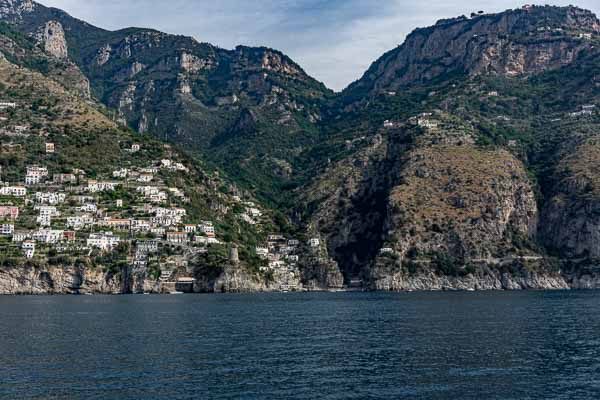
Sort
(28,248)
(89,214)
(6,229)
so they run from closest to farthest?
(28,248)
(6,229)
(89,214)

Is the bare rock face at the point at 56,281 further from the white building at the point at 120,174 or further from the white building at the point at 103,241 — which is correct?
the white building at the point at 120,174

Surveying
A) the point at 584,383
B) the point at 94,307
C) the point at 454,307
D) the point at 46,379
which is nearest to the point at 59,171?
the point at 94,307

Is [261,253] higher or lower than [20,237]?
lower

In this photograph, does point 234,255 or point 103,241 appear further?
point 234,255

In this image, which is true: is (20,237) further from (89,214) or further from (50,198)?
(50,198)

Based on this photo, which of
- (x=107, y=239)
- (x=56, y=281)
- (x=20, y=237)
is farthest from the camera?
(x=107, y=239)

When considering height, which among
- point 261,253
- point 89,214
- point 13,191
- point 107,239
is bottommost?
point 261,253

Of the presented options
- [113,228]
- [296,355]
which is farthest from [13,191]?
[296,355]

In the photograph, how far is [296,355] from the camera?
2618 inches

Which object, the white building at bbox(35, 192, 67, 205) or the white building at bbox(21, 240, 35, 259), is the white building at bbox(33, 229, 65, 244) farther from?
the white building at bbox(35, 192, 67, 205)

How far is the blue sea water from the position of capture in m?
51.5

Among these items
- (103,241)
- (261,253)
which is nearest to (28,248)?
(103,241)

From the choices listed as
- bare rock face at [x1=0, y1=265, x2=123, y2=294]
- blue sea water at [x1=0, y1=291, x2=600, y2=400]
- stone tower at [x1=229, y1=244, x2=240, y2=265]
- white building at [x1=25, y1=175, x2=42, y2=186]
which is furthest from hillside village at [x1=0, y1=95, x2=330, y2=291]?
blue sea water at [x1=0, y1=291, x2=600, y2=400]

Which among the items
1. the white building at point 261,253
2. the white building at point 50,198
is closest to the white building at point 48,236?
the white building at point 50,198
